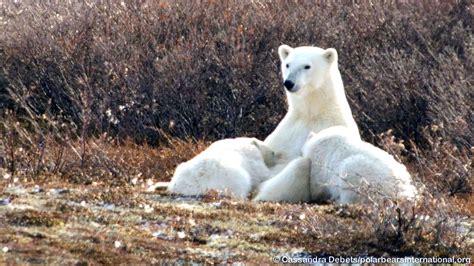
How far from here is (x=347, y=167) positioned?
22.0ft

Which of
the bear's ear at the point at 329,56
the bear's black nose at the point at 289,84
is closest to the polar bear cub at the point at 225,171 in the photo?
the bear's black nose at the point at 289,84

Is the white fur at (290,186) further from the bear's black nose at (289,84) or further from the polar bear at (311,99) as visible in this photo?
the bear's black nose at (289,84)

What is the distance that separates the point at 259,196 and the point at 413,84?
5.20 meters

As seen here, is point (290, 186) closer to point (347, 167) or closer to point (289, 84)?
point (347, 167)

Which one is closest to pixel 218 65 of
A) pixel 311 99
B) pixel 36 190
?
pixel 311 99

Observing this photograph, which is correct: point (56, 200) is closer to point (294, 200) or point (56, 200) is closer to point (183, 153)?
point (294, 200)

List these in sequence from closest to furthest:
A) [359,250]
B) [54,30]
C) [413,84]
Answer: [359,250], [413,84], [54,30]

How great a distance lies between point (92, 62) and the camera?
13.0 metres

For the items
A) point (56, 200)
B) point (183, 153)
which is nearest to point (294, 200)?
point (56, 200)

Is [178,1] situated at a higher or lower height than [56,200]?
higher

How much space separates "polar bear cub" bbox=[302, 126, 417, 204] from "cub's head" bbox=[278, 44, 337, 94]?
3.59ft

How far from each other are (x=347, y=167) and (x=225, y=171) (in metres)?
0.92

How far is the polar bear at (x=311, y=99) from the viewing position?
8211mm

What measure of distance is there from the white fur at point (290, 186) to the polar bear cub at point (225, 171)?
20 centimetres
